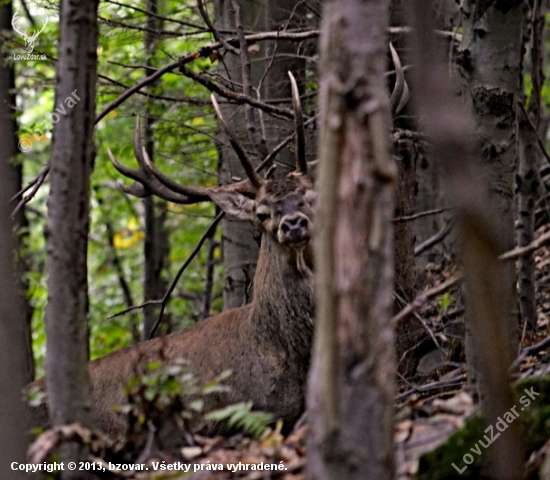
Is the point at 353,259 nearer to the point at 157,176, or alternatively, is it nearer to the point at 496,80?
the point at 496,80

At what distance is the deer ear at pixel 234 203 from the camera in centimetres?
688

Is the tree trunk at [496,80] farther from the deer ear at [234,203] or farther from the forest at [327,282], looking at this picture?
the deer ear at [234,203]

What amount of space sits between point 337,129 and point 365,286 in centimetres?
49

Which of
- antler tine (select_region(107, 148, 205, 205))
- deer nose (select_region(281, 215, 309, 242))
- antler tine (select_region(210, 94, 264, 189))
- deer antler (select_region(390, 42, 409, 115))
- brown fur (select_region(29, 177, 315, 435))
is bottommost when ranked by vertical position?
brown fur (select_region(29, 177, 315, 435))

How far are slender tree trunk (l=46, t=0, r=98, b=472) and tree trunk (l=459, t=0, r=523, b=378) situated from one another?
103 inches

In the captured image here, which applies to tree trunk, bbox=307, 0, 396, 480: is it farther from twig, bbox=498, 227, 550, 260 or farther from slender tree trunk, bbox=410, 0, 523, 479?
twig, bbox=498, 227, 550, 260

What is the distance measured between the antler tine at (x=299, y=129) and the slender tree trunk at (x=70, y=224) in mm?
2493

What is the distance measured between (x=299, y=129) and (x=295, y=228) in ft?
2.27

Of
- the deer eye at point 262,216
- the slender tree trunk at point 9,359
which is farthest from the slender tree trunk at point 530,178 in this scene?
the slender tree trunk at point 9,359

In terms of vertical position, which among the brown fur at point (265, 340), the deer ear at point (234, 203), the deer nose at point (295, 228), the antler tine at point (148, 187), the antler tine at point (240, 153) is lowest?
the brown fur at point (265, 340)

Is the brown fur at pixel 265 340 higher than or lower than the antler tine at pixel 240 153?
lower

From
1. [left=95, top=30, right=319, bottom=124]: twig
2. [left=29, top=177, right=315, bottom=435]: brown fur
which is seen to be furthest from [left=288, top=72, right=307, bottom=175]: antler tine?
[left=95, top=30, right=319, bottom=124]: twig

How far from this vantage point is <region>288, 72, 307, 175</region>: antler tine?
20.2ft

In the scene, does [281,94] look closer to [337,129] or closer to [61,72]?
[61,72]
